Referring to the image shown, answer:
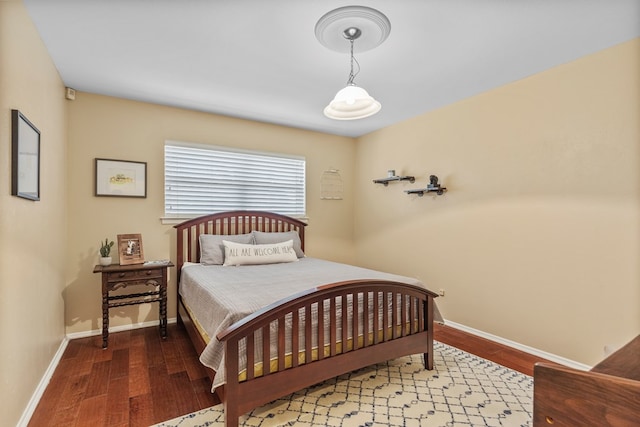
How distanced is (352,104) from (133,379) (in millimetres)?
2560

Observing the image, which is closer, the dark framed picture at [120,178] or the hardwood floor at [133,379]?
the hardwood floor at [133,379]

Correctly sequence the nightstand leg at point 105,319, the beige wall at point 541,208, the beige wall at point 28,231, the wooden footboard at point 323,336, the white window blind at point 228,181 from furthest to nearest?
the white window blind at point 228,181
the nightstand leg at point 105,319
the beige wall at point 541,208
the wooden footboard at point 323,336
the beige wall at point 28,231

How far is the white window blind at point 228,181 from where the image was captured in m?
3.57

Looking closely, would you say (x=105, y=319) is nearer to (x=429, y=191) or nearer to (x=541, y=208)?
(x=429, y=191)

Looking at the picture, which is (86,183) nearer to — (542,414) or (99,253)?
(99,253)

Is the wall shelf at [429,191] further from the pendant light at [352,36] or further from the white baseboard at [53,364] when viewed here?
the white baseboard at [53,364]

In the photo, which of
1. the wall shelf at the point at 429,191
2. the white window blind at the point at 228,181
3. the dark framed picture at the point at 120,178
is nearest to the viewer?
the dark framed picture at the point at 120,178

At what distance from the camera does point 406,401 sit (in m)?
1.97

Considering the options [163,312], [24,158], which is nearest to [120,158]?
[24,158]

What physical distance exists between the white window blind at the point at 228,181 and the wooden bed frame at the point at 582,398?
11.9 feet

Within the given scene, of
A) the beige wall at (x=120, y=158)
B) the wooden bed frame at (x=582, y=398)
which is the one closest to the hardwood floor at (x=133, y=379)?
the beige wall at (x=120, y=158)

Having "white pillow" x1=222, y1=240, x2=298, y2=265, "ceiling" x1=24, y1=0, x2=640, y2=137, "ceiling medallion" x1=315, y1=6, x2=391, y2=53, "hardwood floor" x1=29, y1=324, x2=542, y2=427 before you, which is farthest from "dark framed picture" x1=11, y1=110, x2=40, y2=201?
"ceiling medallion" x1=315, y1=6, x2=391, y2=53

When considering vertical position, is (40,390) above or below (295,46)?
below

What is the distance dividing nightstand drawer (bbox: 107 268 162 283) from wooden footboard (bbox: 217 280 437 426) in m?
1.78
